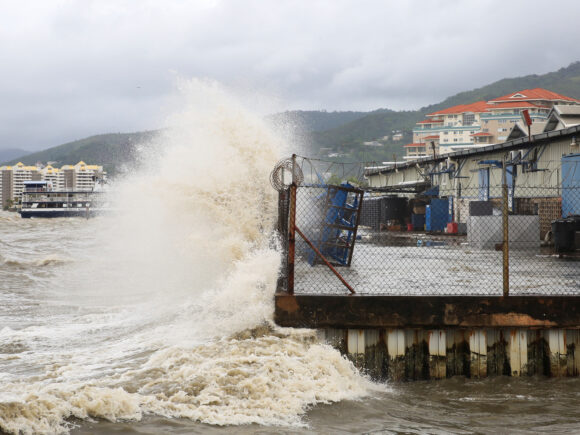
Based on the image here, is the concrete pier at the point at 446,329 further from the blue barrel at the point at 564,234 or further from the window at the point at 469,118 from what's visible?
the window at the point at 469,118

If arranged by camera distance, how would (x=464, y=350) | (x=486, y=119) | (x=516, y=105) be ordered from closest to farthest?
(x=464, y=350)
(x=516, y=105)
(x=486, y=119)

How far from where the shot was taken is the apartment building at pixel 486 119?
378 ft

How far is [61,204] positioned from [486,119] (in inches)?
3331

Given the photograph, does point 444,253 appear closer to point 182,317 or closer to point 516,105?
point 182,317

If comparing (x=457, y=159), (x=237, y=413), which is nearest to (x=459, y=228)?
(x=457, y=159)

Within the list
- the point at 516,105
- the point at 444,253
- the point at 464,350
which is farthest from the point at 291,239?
the point at 516,105

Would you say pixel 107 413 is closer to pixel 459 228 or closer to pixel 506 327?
pixel 506 327

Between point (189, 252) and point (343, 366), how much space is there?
7.25m

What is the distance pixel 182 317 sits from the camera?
405 inches

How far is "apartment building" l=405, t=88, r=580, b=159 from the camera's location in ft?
378

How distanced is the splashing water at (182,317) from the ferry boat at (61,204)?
8953 centimetres

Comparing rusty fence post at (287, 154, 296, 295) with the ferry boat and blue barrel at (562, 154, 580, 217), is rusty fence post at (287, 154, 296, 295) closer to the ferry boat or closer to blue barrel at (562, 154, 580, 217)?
blue barrel at (562, 154, 580, 217)

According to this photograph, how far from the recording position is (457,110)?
145250mm

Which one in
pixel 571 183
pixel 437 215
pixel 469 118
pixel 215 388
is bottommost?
pixel 215 388
